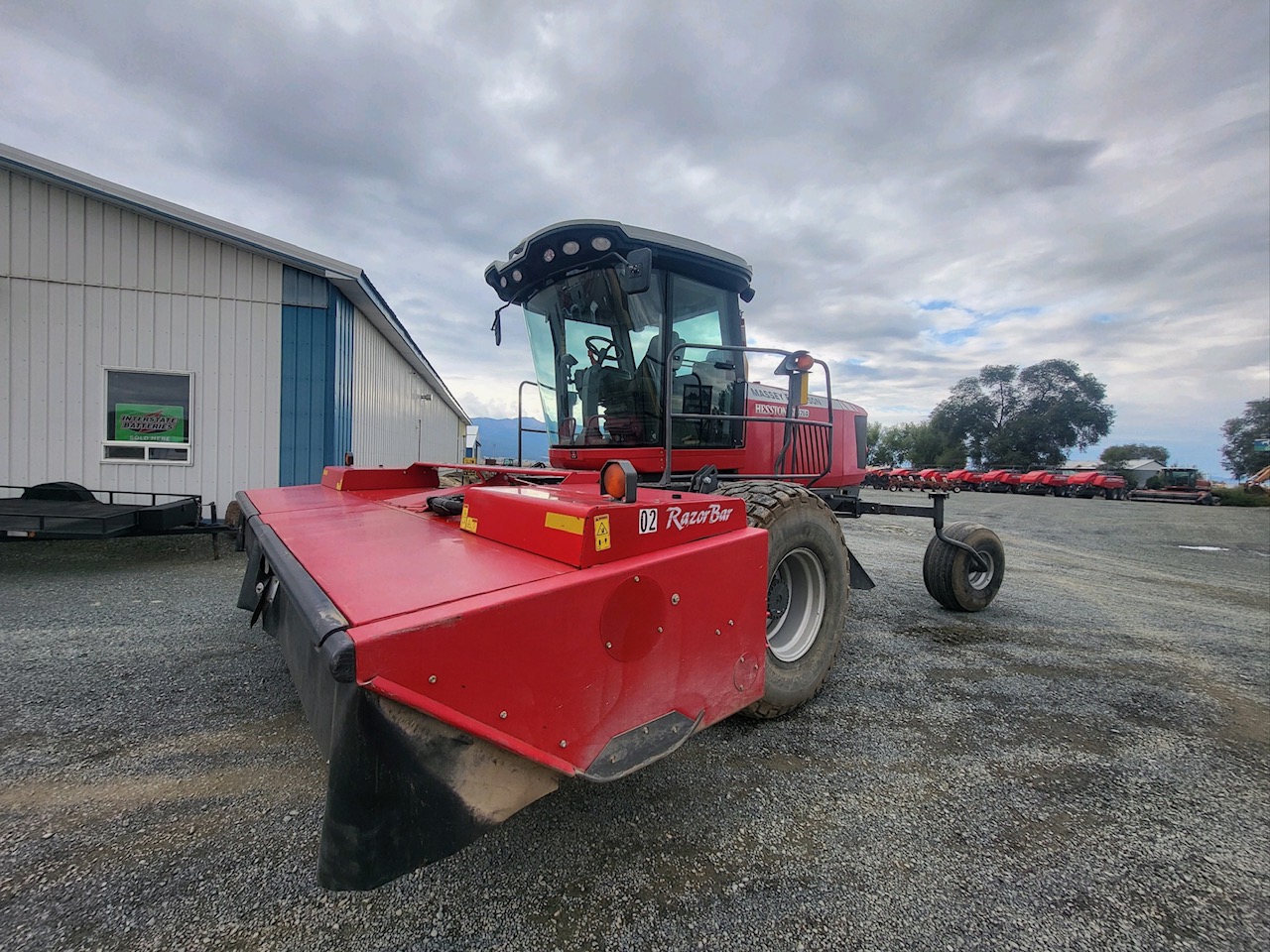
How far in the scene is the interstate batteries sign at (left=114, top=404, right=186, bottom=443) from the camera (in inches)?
288

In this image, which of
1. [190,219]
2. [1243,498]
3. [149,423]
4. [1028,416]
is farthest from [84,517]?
[1028,416]

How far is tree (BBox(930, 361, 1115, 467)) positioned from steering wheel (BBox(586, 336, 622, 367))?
62.6 m

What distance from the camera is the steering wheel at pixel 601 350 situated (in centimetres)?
352

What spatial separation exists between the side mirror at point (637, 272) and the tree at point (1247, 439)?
71.3 metres

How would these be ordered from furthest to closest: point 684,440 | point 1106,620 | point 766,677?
1. point 1106,620
2. point 684,440
3. point 766,677

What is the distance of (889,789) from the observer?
2.24 m


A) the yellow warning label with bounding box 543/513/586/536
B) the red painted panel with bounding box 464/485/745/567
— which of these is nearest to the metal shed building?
the red painted panel with bounding box 464/485/745/567

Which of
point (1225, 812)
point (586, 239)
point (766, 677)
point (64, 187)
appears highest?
point (64, 187)

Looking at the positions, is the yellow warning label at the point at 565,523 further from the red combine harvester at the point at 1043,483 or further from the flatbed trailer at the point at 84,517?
the red combine harvester at the point at 1043,483

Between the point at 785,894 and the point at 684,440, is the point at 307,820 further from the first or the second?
the point at 684,440

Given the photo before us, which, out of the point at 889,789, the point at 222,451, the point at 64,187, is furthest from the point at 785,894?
the point at 64,187

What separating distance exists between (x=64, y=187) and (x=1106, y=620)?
12370 millimetres

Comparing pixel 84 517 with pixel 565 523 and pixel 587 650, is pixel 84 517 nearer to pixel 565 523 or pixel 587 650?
pixel 565 523

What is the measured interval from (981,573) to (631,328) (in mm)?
4069
